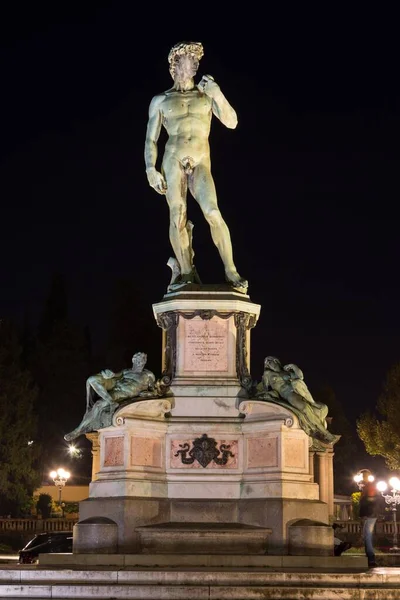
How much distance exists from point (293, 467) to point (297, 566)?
6.94 feet

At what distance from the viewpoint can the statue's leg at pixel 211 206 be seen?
19719 mm

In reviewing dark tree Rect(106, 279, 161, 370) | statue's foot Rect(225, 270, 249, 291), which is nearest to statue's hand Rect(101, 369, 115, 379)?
statue's foot Rect(225, 270, 249, 291)

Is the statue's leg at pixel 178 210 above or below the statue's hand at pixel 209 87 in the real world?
below

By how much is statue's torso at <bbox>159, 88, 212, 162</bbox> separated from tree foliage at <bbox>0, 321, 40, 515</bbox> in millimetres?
42980

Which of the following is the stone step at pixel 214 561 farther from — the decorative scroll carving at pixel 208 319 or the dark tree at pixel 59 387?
the dark tree at pixel 59 387

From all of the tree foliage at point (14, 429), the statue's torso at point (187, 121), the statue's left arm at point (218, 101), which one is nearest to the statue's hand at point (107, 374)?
the statue's torso at point (187, 121)

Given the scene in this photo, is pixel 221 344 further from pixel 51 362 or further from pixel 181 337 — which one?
pixel 51 362

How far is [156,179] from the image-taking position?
65.6 feet

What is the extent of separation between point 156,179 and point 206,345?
11.0ft

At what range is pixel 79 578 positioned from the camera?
14.7m

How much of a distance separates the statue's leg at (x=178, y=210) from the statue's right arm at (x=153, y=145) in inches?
6.4

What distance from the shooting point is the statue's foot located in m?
19.6

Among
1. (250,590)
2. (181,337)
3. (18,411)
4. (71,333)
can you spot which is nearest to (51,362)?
(71,333)

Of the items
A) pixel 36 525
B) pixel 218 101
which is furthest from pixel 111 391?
pixel 36 525
